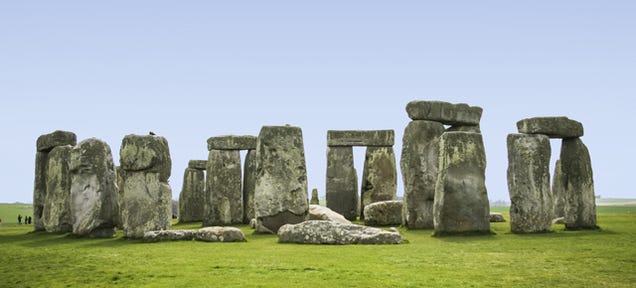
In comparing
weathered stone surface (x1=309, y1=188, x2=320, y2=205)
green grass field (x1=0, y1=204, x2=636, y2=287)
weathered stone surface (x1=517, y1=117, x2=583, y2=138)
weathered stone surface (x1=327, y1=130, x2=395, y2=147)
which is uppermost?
weathered stone surface (x1=327, y1=130, x2=395, y2=147)

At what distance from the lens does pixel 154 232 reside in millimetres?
13031

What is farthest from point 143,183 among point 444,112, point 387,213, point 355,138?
point 355,138

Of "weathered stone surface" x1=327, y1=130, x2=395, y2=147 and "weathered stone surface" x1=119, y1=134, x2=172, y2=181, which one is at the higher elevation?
"weathered stone surface" x1=327, y1=130, x2=395, y2=147

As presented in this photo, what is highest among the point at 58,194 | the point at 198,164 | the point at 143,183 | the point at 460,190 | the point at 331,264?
the point at 198,164

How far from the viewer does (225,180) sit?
69.2ft

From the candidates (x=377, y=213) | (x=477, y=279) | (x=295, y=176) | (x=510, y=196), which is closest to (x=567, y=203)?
(x=510, y=196)

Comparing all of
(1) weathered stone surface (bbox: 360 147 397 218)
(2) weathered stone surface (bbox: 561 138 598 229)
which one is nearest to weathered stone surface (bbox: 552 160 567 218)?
(2) weathered stone surface (bbox: 561 138 598 229)

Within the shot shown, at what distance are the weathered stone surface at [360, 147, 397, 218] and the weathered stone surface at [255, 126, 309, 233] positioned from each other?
25.5 feet

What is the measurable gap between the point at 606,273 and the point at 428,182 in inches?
330

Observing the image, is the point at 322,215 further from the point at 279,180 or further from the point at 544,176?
the point at 544,176

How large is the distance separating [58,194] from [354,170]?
10.5 meters

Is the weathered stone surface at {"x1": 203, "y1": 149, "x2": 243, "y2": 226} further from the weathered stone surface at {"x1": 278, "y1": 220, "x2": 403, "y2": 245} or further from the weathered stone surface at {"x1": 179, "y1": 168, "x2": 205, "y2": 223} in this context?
the weathered stone surface at {"x1": 278, "y1": 220, "x2": 403, "y2": 245}

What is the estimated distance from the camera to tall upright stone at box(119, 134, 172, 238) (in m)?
13.6

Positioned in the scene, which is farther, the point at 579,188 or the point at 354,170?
the point at 354,170
